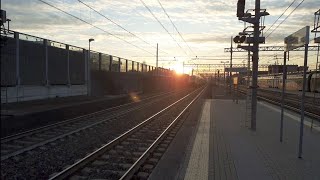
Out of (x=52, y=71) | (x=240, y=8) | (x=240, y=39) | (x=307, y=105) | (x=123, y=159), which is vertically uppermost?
(x=240, y=8)

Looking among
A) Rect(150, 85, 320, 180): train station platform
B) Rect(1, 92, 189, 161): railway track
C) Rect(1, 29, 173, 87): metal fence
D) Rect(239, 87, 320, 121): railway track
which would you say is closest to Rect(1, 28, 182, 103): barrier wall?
A: Rect(1, 29, 173, 87): metal fence

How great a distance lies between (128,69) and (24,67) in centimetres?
2615

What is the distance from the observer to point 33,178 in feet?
24.7

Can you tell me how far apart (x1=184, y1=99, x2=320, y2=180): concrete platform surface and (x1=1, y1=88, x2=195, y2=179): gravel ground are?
2.84 metres

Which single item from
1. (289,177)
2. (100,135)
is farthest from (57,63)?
(289,177)

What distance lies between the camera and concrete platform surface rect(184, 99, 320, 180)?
7.89m

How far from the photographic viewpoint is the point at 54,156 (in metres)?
9.71

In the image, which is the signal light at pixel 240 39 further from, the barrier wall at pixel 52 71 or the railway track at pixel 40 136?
the barrier wall at pixel 52 71

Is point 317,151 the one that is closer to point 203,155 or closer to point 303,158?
point 303,158

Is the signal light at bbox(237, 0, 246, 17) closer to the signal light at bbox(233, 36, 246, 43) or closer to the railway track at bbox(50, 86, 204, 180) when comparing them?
the signal light at bbox(233, 36, 246, 43)

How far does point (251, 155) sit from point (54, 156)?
190 inches

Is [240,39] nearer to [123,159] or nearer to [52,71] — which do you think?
[123,159]

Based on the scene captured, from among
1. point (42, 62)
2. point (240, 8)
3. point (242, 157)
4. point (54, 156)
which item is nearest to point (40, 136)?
point (54, 156)

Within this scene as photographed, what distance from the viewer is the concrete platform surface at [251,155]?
7891mm
